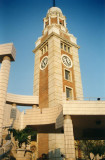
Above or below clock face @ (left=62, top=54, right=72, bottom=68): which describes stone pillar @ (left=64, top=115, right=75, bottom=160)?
below

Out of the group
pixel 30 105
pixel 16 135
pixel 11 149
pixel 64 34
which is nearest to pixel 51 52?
pixel 64 34

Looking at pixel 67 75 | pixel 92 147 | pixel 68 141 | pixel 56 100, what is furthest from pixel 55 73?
pixel 92 147

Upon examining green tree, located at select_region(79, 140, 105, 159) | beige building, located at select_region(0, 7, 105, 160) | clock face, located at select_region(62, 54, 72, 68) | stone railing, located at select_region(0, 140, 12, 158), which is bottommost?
green tree, located at select_region(79, 140, 105, 159)

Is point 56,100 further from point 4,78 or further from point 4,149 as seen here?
point 4,149

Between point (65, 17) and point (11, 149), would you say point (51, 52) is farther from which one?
point (11, 149)

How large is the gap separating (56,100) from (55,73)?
7.22 m

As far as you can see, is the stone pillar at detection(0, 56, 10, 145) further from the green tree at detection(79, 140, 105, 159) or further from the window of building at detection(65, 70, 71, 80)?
the green tree at detection(79, 140, 105, 159)

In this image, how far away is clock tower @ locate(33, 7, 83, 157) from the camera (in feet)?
111

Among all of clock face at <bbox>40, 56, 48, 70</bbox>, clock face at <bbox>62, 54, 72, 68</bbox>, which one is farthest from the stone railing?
clock face at <bbox>62, 54, 72, 68</bbox>

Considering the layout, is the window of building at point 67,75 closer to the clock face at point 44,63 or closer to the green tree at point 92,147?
the clock face at point 44,63

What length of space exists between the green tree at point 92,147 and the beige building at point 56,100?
1184 cm

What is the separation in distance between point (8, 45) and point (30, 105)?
875 inches

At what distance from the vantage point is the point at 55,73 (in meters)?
39.2

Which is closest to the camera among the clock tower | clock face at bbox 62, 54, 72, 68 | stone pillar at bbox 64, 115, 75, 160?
stone pillar at bbox 64, 115, 75, 160
